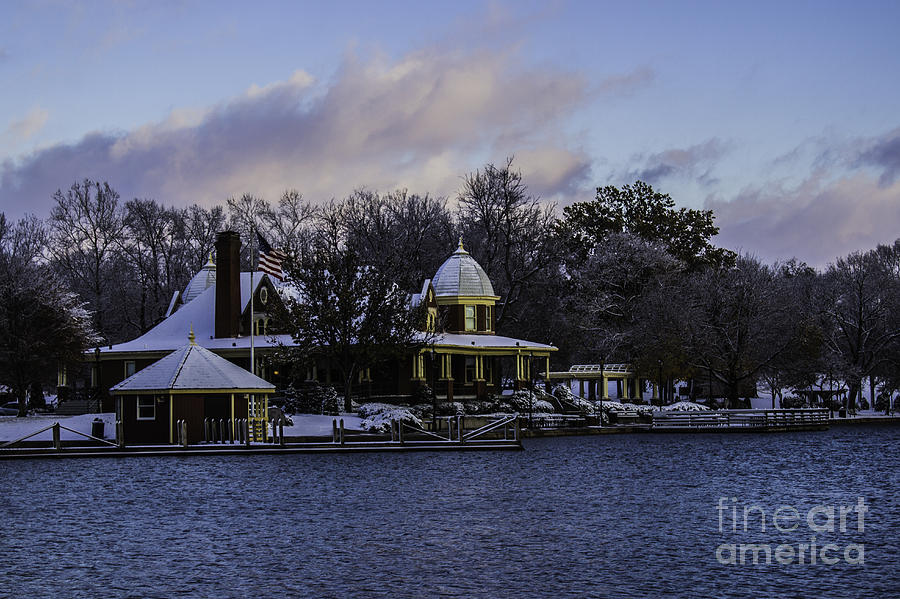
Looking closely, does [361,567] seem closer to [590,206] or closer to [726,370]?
[726,370]

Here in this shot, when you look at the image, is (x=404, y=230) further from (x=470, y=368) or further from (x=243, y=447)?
(x=243, y=447)

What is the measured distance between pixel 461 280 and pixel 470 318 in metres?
2.81

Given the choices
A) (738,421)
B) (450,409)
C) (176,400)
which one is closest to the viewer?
(176,400)

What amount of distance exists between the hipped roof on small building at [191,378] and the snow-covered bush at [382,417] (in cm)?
562

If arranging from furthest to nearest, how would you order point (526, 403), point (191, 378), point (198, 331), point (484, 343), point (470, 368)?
point (484, 343) → point (470, 368) → point (198, 331) → point (526, 403) → point (191, 378)

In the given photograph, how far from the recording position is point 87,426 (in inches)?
2218

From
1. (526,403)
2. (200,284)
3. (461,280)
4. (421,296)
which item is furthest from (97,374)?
(526,403)

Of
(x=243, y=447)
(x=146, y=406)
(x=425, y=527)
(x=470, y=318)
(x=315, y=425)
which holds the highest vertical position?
(x=470, y=318)

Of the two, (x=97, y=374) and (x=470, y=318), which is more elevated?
(x=470, y=318)

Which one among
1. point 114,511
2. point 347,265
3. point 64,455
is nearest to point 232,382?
point 64,455

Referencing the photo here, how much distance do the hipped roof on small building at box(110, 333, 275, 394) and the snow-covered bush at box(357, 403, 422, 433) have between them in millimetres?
5623

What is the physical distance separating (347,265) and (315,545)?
4226 centimetres

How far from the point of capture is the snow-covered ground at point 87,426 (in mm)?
52438

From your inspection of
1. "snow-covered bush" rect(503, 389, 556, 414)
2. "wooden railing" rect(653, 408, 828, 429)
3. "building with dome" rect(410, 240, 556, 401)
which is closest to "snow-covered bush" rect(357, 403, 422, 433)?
"building with dome" rect(410, 240, 556, 401)
